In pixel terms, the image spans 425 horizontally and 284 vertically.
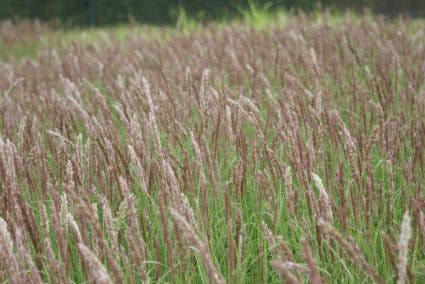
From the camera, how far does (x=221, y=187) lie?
224 cm

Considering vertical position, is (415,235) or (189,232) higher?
(189,232)

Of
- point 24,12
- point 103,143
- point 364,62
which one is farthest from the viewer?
point 24,12

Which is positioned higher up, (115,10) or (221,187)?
(115,10)

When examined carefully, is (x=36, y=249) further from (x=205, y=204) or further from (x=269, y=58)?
(x=269, y=58)

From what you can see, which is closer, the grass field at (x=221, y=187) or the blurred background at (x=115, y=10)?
the grass field at (x=221, y=187)

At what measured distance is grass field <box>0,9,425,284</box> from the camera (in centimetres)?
132

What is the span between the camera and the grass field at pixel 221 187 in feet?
4.33

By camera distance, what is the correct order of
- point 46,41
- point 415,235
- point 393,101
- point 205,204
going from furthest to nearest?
point 46,41 → point 393,101 → point 205,204 → point 415,235

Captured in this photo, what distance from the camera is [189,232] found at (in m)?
1.02

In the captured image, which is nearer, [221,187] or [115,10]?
A: [221,187]

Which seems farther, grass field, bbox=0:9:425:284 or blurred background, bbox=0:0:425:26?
blurred background, bbox=0:0:425:26

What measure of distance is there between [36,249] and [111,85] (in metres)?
2.28

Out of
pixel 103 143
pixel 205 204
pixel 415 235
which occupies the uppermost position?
pixel 103 143

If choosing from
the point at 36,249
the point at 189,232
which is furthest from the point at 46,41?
the point at 189,232
